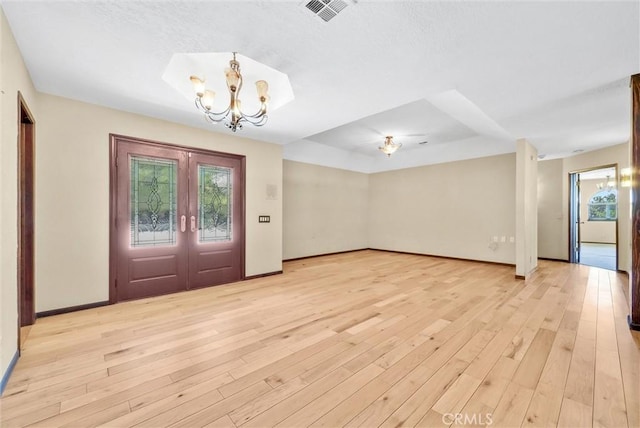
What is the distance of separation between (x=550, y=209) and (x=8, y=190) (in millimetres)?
9519

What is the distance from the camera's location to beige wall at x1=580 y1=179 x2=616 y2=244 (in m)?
10.1

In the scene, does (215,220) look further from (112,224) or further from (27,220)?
(27,220)

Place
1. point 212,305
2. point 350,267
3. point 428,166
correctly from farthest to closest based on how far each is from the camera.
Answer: point 428,166 < point 350,267 < point 212,305

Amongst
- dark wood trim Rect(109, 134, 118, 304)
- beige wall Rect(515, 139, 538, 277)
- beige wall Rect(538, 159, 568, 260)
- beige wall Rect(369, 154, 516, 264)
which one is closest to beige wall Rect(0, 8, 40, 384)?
dark wood trim Rect(109, 134, 118, 304)

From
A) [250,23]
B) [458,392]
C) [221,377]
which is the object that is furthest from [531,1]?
[221,377]

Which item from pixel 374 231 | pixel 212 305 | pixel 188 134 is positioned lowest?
pixel 212 305

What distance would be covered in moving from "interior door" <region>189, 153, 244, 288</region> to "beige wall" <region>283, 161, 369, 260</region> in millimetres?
1998

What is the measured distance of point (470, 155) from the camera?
655cm

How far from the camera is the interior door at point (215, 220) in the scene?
4.23 m

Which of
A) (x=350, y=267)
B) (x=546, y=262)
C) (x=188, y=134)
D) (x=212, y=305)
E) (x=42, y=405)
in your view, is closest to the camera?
(x=42, y=405)

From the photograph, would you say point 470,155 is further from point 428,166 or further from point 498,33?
point 498,33

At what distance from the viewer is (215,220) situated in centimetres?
448

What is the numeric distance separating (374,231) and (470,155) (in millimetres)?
3557

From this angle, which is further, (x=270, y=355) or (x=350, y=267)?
(x=350, y=267)
